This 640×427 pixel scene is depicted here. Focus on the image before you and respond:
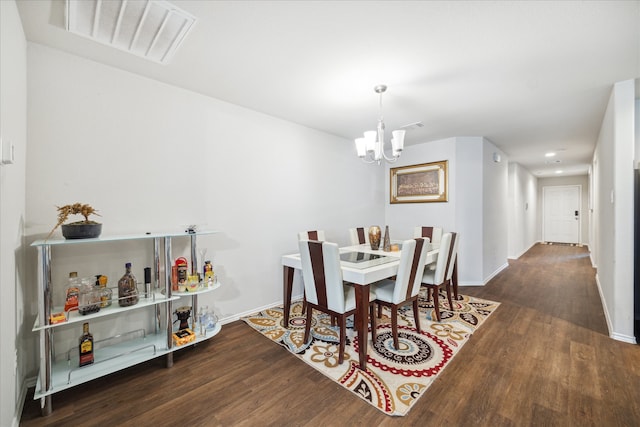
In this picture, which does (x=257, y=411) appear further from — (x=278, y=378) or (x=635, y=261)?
(x=635, y=261)

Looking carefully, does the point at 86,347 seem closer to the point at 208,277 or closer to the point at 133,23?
the point at 208,277

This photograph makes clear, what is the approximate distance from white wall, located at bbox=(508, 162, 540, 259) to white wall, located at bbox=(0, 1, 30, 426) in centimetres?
754

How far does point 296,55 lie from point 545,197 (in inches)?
413

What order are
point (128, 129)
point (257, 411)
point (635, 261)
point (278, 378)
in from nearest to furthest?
point (257, 411)
point (278, 378)
point (128, 129)
point (635, 261)

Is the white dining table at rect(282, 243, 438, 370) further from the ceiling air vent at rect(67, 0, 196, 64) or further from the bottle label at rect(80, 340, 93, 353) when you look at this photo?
the ceiling air vent at rect(67, 0, 196, 64)

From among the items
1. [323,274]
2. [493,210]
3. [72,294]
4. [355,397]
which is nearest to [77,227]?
[72,294]

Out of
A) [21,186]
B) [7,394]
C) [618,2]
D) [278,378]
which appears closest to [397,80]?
[618,2]

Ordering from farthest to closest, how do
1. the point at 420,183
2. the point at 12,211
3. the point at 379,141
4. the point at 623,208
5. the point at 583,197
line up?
the point at 583,197 → the point at 420,183 → the point at 379,141 → the point at 623,208 → the point at 12,211

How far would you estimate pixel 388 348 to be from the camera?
231 centimetres

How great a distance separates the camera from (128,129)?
7.38 ft

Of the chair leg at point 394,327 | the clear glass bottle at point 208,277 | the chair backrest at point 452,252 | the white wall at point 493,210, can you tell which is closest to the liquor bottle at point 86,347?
the clear glass bottle at point 208,277

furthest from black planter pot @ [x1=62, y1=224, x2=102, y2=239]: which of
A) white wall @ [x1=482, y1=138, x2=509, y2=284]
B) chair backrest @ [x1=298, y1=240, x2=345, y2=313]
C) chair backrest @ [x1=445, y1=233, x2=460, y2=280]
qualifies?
white wall @ [x1=482, y1=138, x2=509, y2=284]

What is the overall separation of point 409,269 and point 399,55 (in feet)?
5.57

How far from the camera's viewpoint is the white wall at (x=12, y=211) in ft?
4.31
